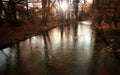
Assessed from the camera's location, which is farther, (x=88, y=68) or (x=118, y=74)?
(x=88, y=68)

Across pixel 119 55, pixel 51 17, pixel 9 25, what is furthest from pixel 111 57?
pixel 51 17

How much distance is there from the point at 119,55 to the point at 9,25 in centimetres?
1871

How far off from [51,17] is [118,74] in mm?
48943

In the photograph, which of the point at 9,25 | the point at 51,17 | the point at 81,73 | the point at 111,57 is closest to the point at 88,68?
the point at 81,73

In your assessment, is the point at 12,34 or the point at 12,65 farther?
the point at 12,34

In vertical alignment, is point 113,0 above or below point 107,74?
above

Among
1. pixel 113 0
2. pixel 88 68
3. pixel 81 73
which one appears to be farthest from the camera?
pixel 113 0

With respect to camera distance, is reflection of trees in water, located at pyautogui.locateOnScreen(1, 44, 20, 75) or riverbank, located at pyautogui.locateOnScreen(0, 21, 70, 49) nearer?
reflection of trees in water, located at pyautogui.locateOnScreen(1, 44, 20, 75)

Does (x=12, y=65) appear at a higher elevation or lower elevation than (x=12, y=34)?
higher

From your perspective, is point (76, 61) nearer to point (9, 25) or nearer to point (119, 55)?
point (119, 55)

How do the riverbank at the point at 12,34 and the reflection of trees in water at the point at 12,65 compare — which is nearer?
the reflection of trees in water at the point at 12,65

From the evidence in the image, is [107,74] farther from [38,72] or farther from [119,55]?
[119,55]

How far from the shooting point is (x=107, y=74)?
8992mm

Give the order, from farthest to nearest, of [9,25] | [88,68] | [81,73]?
[9,25]
[88,68]
[81,73]
